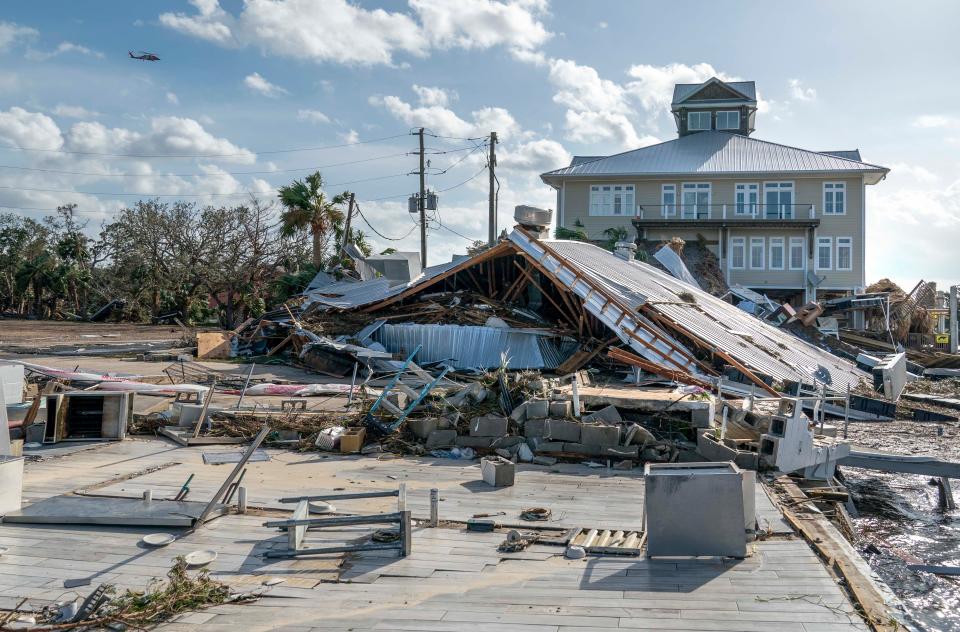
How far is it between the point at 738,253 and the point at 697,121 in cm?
956

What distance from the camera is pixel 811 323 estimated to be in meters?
26.5

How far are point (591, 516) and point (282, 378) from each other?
1391 cm

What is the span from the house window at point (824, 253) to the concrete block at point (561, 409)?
105 feet

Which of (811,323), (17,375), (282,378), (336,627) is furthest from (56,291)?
(336,627)

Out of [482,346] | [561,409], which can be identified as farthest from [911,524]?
[482,346]

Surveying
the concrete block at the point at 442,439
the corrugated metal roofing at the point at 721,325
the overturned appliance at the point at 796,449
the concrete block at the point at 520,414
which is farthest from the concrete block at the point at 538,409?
the corrugated metal roofing at the point at 721,325

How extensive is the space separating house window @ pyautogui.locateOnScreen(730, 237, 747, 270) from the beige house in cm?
5

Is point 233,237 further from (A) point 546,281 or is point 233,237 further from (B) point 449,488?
(B) point 449,488

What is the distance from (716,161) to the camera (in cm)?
4031

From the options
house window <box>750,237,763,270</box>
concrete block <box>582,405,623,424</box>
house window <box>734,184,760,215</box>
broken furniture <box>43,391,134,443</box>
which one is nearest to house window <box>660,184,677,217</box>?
house window <box>734,184,760,215</box>

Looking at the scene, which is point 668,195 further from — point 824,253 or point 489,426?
point 489,426

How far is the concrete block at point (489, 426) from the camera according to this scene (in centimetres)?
1120

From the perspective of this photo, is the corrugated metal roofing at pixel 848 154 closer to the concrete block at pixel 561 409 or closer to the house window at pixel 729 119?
the house window at pixel 729 119

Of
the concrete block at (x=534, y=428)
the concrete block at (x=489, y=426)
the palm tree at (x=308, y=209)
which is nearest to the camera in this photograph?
the concrete block at (x=534, y=428)
